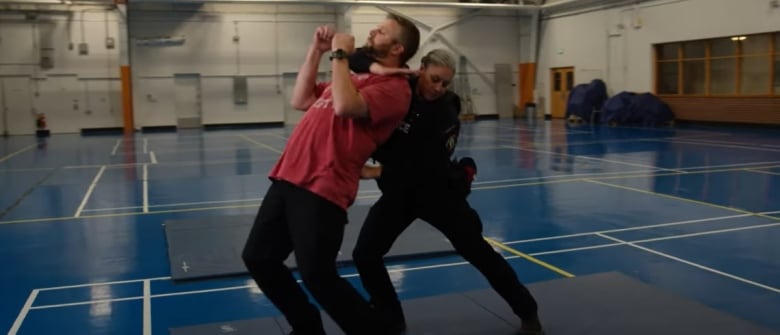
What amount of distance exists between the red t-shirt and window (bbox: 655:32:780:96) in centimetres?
2140

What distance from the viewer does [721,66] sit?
23062 mm

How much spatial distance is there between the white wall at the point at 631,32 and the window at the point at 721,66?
422 mm

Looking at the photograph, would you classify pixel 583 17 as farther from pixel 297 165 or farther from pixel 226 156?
pixel 297 165

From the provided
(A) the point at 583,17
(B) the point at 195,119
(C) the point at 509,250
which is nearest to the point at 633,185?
(C) the point at 509,250

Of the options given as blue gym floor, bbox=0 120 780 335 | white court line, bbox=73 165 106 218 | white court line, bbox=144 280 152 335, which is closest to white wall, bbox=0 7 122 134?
blue gym floor, bbox=0 120 780 335

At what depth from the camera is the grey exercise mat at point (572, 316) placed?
4.08 metres

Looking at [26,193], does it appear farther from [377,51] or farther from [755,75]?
[755,75]

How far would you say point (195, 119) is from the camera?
1133 inches

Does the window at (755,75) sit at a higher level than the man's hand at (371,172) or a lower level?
higher

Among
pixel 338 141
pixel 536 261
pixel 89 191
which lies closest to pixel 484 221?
pixel 536 261

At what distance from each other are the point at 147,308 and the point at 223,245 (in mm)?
1697

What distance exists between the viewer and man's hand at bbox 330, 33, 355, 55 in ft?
10.0

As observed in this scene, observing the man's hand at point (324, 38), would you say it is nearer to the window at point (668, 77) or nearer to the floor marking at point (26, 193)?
the floor marking at point (26, 193)

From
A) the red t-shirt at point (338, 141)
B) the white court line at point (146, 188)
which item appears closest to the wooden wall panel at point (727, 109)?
the white court line at point (146, 188)
